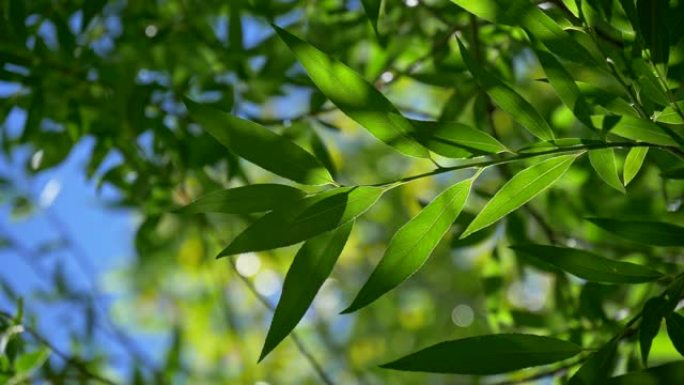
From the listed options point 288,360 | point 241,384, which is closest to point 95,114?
point 241,384

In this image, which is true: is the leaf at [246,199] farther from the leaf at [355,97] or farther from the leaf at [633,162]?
the leaf at [633,162]

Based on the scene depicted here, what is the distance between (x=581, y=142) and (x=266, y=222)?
162 millimetres

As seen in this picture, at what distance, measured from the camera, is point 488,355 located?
464mm

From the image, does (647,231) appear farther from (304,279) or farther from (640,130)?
(304,279)

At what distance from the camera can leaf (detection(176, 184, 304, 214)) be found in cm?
49

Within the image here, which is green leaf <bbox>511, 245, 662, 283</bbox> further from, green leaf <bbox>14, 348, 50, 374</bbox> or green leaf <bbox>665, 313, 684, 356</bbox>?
green leaf <bbox>14, 348, 50, 374</bbox>

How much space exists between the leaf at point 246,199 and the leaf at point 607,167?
0.16m

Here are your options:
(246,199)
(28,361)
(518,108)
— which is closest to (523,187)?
(518,108)

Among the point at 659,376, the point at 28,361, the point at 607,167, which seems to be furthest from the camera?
Result: the point at 28,361

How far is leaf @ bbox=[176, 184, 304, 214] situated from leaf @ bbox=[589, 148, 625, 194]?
164mm

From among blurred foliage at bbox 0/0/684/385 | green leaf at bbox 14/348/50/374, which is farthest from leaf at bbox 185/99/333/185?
green leaf at bbox 14/348/50/374

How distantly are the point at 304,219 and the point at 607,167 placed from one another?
170 millimetres

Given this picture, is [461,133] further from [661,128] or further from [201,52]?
[201,52]

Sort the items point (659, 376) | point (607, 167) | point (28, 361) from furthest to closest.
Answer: point (28, 361), point (607, 167), point (659, 376)
